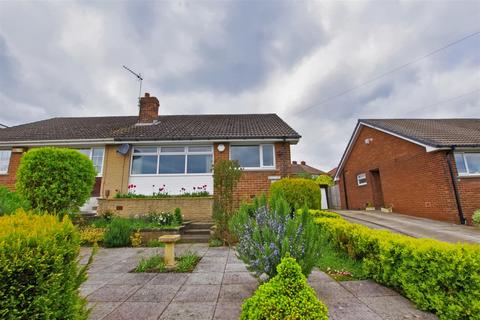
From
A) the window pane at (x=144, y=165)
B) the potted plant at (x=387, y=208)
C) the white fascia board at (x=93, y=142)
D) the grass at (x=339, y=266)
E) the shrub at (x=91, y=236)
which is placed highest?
the white fascia board at (x=93, y=142)

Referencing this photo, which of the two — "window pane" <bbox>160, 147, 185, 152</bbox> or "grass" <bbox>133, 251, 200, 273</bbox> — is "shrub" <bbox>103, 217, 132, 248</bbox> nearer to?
"grass" <bbox>133, 251, 200, 273</bbox>

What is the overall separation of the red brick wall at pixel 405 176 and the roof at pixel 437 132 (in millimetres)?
455

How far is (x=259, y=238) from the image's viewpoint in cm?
267

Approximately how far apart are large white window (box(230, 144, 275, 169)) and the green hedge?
6.27m

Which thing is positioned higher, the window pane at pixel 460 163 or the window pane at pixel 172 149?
the window pane at pixel 172 149

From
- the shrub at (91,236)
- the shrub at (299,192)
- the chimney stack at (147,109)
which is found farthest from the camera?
the chimney stack at (147,109)

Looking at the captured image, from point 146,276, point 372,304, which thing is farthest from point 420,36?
point 146,276

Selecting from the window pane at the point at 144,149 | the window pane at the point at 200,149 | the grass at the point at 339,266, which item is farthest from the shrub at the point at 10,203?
the grass at the point at 339,266

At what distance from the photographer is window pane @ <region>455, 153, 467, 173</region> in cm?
862

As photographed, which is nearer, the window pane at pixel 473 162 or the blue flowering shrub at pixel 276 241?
the blue flowering shrub at pixel 276 241

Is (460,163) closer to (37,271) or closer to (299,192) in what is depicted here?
(299,192)

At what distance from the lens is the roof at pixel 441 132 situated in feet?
28.4

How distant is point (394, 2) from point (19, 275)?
11251mm

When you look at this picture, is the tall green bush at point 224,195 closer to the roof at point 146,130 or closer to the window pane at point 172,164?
the roof at point 146,130
